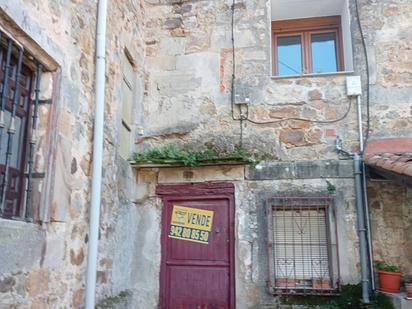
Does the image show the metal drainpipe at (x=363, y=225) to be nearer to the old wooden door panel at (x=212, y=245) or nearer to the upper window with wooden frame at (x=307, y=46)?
the upper window with wooden frame at (x=307, y=46)

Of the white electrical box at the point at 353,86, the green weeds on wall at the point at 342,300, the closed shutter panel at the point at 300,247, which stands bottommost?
the green weeds on wall at the point at 342,300

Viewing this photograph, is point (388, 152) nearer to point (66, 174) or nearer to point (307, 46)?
point (307, 46)

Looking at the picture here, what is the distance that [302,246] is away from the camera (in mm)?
4348

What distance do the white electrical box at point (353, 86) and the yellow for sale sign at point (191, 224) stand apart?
2.07 meters

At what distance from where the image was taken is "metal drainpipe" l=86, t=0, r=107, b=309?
320 cm

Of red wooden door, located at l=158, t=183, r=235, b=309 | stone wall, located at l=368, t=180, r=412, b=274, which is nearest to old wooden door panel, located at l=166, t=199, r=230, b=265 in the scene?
red wooden door, located at l=158, t=183, r=235, b=309

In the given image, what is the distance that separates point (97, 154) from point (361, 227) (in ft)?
8.94

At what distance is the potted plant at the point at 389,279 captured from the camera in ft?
13.0

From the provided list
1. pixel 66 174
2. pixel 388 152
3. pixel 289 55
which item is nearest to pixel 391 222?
pixel 388 152

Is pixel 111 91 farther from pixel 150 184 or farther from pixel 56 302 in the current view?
pixel 56 302

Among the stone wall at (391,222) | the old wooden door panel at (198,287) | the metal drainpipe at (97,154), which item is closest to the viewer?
the metal drainpipe at (97,154)

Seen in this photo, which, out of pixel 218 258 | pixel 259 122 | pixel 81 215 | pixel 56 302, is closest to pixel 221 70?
pixel 259 122

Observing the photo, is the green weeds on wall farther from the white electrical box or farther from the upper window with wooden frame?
the upper window with wooden frame

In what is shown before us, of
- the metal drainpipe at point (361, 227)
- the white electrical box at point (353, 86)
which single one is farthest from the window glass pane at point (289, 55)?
the metal drainpipe at point (361, 227)
